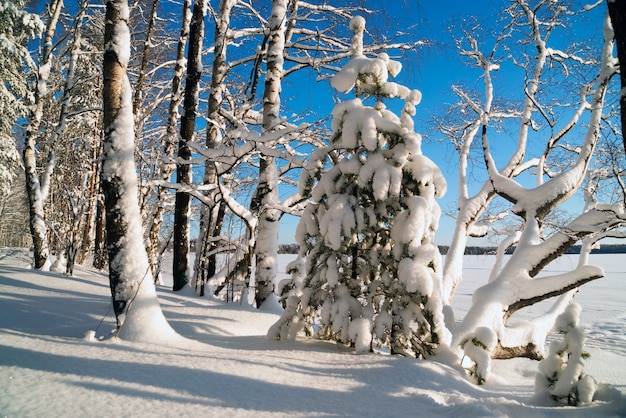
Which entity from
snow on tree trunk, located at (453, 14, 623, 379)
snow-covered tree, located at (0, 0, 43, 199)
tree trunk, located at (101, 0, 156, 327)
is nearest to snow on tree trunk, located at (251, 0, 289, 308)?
tree trunk, located at (101, 0, 156, 327)

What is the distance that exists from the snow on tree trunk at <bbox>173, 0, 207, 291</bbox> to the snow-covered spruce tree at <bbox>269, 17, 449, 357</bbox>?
4291 millimetres

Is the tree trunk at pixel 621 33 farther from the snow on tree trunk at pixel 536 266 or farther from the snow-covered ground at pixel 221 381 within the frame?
the snow on tree trunk at pixel 536 266

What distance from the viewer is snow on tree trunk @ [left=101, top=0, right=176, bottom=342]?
3527 mm

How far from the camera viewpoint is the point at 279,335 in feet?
12.8

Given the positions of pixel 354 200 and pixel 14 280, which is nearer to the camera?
pixel 354 200

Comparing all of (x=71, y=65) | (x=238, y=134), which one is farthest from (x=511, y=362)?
(x=71, y=65)

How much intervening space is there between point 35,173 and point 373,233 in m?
9.19

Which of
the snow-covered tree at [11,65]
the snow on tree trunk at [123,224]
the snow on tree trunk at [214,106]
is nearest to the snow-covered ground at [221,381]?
the snow on tree trunk at [123,224]

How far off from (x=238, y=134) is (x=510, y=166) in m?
5.95

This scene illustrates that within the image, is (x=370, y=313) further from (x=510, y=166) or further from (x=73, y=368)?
(x=510, y=166)

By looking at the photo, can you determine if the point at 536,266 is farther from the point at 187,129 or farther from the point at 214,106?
the point at 187,129

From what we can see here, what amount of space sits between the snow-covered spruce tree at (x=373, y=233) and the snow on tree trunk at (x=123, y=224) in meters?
1.37

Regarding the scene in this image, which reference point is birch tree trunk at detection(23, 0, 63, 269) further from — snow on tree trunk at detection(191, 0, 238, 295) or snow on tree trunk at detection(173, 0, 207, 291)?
snow on tree trunk at detection(191, 0, 238, 295)

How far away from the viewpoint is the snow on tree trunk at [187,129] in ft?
24.3
